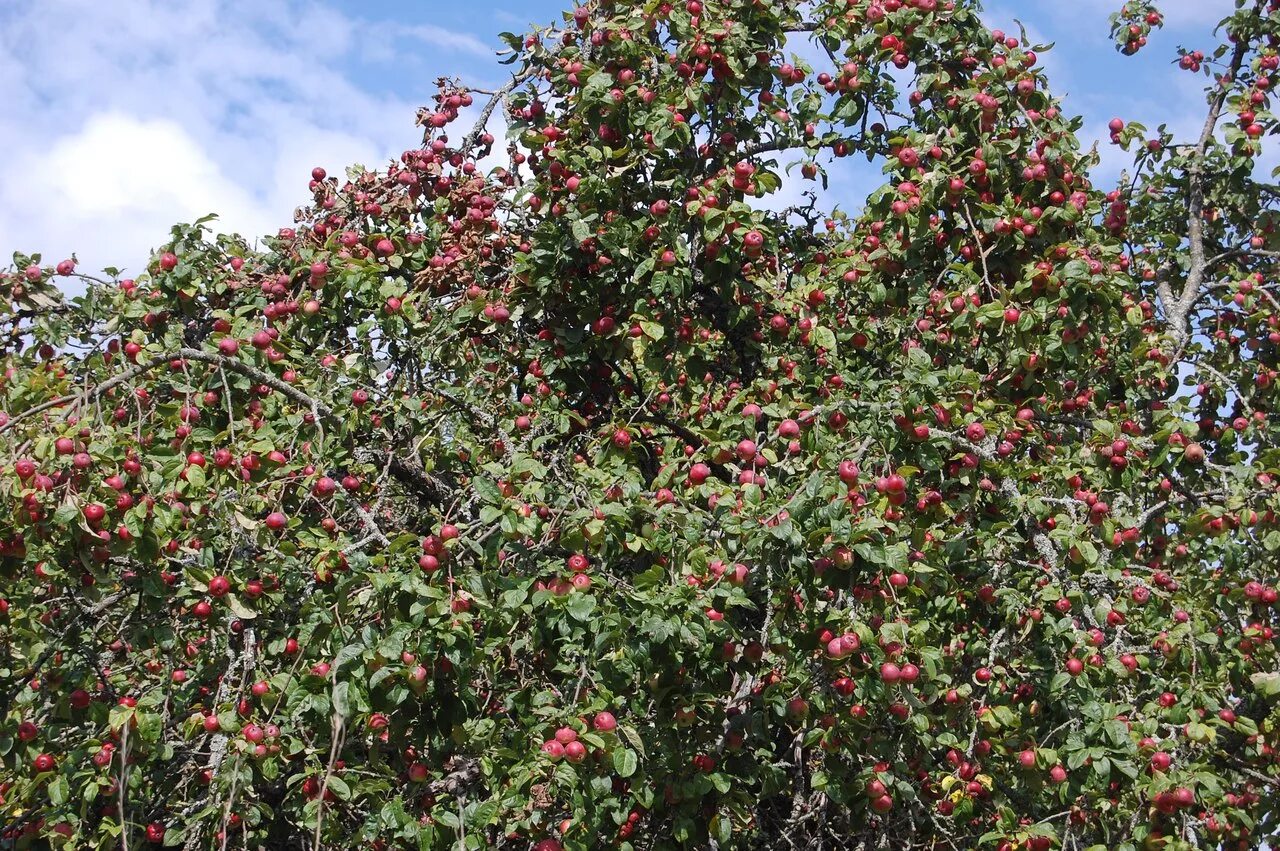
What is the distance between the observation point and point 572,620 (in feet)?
10.5

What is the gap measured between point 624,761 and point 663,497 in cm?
92

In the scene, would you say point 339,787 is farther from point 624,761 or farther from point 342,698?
point 624,761

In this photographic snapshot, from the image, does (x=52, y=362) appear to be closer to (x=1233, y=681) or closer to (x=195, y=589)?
(x=195, y=589)

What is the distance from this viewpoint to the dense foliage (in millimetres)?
3145

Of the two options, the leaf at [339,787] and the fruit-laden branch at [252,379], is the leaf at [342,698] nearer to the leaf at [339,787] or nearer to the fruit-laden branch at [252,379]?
the leaf at [339,787]

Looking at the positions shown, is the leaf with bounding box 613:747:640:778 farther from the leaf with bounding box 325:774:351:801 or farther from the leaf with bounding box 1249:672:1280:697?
the leaf with bounding box 1249:672:1280:697

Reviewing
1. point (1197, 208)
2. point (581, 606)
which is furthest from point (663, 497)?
point (1197, 208)

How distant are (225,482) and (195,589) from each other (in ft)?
1.11

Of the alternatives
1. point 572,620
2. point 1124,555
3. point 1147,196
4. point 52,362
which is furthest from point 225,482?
point 1147,196

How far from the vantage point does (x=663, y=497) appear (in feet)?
11.8

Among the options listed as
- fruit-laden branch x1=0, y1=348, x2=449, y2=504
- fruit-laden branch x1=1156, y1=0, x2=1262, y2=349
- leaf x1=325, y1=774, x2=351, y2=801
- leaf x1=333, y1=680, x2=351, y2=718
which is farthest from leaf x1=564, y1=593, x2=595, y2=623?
fruit-laden branch x1=1156, y1=0, x2=1262, y2=349

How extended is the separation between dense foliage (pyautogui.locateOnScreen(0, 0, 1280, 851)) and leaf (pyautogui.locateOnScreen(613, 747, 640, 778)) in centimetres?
1

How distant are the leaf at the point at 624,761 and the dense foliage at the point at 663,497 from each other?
0.01 m

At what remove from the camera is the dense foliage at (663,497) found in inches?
124
